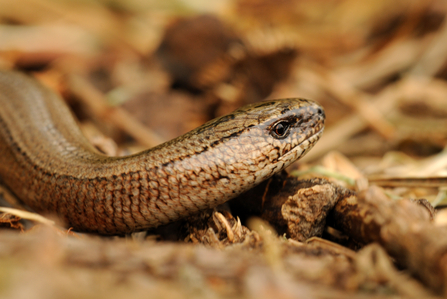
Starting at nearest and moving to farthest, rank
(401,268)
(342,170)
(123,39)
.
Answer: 1. (401,268)
2. (342,170)
3. (123,39)

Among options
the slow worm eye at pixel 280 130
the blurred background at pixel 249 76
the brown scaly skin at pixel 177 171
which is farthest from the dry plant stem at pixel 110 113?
the slow worm eye at pixel 280 130

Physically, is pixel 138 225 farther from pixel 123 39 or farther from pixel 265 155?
pixel 123 39

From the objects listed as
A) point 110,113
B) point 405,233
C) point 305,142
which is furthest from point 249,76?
point 405,233

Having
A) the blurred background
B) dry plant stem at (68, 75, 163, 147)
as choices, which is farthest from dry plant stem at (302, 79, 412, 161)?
dry plant stem at (68, 75, 163, 147)

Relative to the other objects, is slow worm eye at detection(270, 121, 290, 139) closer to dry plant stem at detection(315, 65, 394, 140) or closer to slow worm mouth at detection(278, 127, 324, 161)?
slow worm mouth at detection(278, 127, 324, 161)

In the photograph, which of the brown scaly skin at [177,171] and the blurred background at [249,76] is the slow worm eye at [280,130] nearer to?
the brown scaly skin at [177,171]

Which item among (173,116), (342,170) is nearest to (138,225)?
(342,170)
